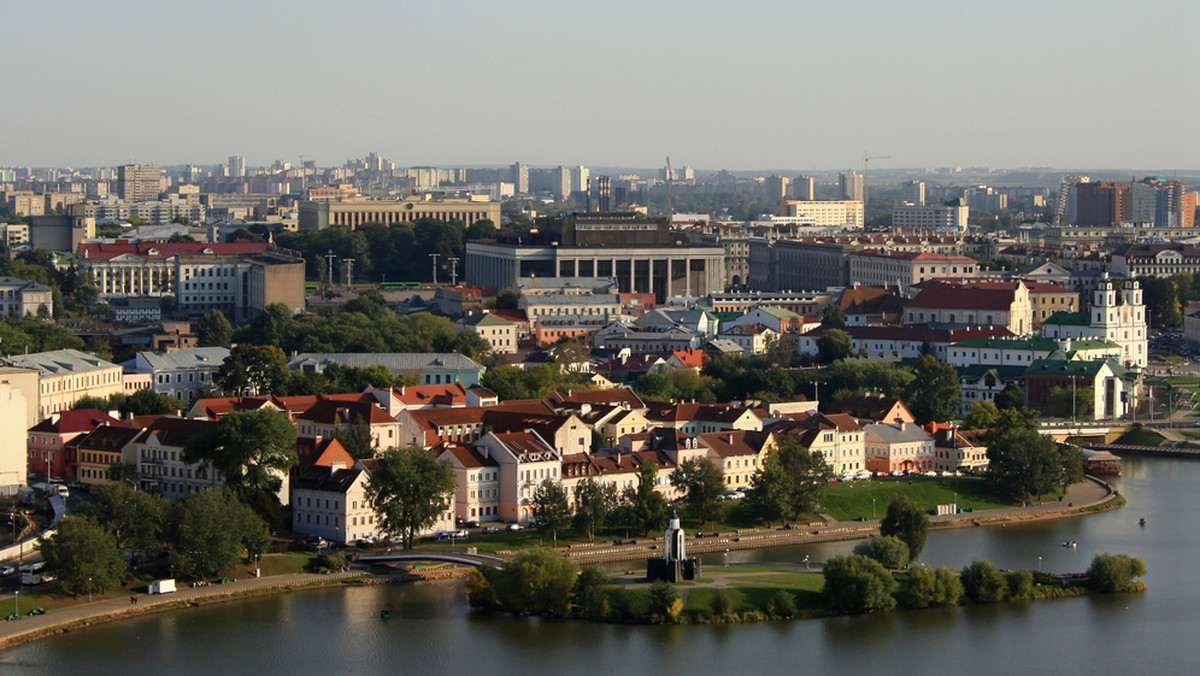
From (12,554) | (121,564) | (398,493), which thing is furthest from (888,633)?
(12,554)

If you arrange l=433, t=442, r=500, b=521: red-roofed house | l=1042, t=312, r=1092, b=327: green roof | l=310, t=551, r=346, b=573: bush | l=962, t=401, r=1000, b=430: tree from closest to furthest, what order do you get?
1. l=310, t=551, r=346, b=573: bush
2. l=433, t=442, r=500, b=521: red-roofed house
3. l=962, t=401, r=1000, b=430: tree
4. l=1042, t=312, r=1092, b=327: green roof

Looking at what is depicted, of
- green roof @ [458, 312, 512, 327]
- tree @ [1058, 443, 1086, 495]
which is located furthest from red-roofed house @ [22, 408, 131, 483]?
green roof @ [458, 312, 512, 327]

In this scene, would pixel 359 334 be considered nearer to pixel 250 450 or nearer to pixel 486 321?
pixel 486 321

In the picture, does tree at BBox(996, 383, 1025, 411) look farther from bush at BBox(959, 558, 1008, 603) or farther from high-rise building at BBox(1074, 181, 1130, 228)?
high-rise building at BBox(1074, 181, 1130, 228)

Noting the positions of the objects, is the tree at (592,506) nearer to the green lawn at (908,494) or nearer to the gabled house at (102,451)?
the green lawn at (908,494)

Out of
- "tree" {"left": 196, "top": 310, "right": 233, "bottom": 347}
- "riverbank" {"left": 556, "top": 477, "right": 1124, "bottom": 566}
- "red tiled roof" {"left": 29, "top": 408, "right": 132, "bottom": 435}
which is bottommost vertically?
"riverbank" {"left": 556, "top": 477, "right": 1124, "bottom": 566}

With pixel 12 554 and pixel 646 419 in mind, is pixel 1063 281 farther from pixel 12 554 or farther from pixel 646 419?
pixel 12 554
